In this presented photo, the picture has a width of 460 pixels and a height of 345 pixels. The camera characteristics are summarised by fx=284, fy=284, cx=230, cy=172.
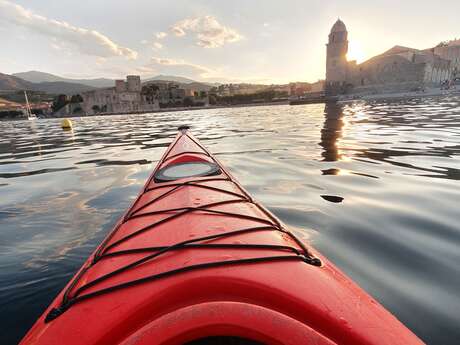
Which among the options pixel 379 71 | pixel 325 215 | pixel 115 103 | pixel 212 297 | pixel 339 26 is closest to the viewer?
pixel 212 297

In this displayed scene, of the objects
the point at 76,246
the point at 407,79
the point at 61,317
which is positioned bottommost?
the point at 76,246

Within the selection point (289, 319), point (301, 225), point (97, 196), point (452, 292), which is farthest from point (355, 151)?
point (289, 319)

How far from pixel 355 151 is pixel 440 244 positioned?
5092mm

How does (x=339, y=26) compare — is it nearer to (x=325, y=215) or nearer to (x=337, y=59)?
(x=337, y=59)

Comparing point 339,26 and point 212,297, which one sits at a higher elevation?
point 339,26

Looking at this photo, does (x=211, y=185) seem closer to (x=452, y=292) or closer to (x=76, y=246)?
(x=76, y=246)

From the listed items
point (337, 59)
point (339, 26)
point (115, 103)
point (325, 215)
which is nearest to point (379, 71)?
point (337, 59)

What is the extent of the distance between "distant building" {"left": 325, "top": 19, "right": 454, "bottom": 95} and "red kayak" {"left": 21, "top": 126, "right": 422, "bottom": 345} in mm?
67707

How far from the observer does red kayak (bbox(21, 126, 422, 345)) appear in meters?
1.03

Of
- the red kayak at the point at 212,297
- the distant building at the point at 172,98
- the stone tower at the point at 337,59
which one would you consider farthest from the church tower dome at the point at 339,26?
the red kayak at the point at 212,297

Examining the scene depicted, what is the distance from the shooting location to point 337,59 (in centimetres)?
6356

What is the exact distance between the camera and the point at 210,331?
103 centimetres

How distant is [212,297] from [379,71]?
233ft

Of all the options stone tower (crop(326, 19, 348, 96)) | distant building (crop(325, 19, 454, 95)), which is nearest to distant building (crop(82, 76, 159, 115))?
stone tower (crop(326, 19, 348, 96))
